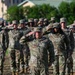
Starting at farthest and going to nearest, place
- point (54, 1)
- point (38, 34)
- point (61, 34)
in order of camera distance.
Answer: point (54, 1) < point (61, 34) < point (38, 34)

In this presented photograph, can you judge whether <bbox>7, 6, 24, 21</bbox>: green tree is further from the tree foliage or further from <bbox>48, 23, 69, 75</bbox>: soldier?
<bbox>48, 23, 69, 75</bbox>: soldier

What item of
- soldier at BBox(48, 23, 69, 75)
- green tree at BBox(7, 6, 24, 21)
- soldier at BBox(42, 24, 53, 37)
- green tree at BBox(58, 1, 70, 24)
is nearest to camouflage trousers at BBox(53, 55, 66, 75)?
soldier at BBox(48, 23, 69, 75)

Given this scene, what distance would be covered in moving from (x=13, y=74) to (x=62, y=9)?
45.6 meters

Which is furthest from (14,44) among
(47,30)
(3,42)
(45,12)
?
(45,12)

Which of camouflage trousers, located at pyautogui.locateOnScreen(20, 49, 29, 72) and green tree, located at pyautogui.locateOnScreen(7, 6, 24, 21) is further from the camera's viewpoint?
green tree, located at pyautogui.locateOnScreen(7, 6, 24, 21)

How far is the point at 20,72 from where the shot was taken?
1838cm

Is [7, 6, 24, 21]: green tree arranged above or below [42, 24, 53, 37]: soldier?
above

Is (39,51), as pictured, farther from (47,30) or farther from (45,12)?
(45,12)

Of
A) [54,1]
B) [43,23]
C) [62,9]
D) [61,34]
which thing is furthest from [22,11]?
[61,34]

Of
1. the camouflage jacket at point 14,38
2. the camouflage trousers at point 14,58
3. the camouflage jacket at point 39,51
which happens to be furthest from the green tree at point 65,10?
the camouflage jacket at point 39,51

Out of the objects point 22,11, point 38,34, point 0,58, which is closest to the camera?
point 38,34

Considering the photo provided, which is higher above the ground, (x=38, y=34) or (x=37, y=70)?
(x=38, y=34)

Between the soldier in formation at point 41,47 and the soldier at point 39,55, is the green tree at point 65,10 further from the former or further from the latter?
the soldier at point 39,55

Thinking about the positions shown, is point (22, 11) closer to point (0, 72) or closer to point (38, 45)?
point (0, 72)
